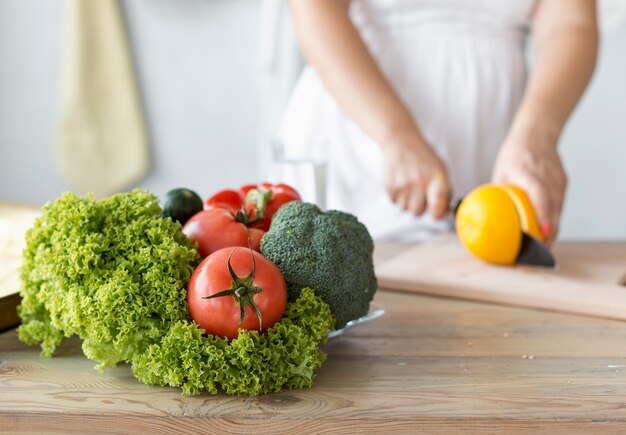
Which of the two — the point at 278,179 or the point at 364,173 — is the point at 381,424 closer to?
→ the point at 278,179

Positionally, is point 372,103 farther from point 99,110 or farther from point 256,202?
point 99,110

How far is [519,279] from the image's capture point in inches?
50.6

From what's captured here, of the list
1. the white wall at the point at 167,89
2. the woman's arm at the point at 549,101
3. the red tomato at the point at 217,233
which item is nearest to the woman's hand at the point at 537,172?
the woman's arm at the point at 549,101

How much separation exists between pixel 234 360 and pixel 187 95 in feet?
7.45

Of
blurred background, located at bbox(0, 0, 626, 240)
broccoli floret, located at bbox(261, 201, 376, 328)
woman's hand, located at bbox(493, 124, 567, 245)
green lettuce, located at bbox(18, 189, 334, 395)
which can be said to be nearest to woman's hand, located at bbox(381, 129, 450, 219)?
woman's hand, located at bbox(493, 124, 567, 245)

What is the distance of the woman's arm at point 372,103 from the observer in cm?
151

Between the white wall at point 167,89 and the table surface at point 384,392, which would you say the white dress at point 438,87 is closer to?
the table surface at point 384,392

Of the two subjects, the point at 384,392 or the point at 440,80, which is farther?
the point at 440,80

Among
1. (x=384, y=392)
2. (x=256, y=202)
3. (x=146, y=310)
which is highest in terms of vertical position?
(x=256, y=202)

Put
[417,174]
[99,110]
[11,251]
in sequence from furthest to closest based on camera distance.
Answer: [99,110]
[417,174]
[11,251]

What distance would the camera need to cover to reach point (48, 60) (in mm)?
2891

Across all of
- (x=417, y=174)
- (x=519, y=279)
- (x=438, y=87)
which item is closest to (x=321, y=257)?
(x=519, y=279)

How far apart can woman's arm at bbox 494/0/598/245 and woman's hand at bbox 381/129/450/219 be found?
148mm

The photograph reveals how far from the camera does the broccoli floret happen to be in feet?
2.92
